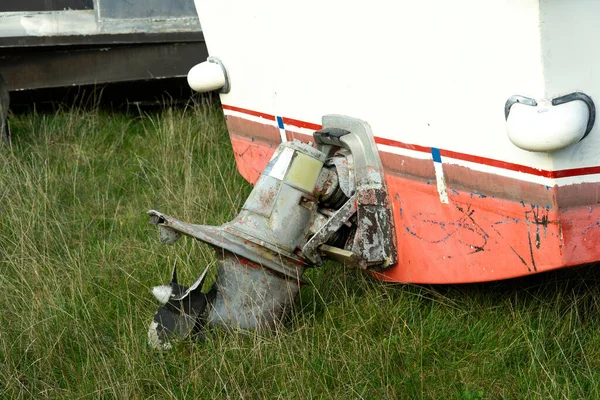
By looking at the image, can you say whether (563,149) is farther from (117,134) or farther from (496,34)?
(117,134)

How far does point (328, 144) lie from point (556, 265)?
1109 millimetres

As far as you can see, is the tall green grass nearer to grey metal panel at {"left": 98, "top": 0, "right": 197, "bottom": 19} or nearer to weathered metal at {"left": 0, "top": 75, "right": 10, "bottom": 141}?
weathered metal at {"left": 0, "top": 75, "right": 10, "bottom": 141}

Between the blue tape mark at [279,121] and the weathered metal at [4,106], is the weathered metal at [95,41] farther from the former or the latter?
the blue tape mark at [279,121]

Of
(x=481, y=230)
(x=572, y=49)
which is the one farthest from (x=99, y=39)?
(x=572, y=49)

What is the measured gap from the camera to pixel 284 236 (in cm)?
320

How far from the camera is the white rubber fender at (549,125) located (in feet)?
7.76

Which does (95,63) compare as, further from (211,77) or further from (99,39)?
(211,77)

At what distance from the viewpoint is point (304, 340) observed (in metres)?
3.19

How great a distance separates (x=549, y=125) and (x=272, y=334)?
1.33 meters

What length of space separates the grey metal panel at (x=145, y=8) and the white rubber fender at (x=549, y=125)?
3.65 meters

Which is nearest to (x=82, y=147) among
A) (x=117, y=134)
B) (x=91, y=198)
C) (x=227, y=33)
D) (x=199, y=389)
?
(x=117, y=134)

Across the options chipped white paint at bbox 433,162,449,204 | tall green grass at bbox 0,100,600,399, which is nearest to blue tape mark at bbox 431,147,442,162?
chipped white paint at bbox 433,162,449,204

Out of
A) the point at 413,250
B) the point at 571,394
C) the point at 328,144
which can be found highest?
the point at 328,144

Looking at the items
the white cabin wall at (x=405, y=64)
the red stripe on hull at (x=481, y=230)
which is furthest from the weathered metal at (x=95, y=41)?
the red stripe on hull at (x=481, y=230)
